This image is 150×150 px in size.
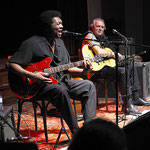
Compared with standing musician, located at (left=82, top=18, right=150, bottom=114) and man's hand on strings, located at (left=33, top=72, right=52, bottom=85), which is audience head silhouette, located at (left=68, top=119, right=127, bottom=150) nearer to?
man's hand on strings, located at (left=33, top=72, right=52, bottom=85)

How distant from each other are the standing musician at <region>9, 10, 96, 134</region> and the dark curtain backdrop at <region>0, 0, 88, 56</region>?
125 inches

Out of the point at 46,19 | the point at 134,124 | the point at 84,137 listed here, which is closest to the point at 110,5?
the point at 46,19

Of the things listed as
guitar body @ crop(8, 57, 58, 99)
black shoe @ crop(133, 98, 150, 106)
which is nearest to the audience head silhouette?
guitar body @ crop(8, 57, 58, 99)

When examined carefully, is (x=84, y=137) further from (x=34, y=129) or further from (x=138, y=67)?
(x=138, y=67)

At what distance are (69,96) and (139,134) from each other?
1.56 metres

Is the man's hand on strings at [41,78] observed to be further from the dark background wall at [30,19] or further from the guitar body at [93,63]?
the dark background wall at [30,19]

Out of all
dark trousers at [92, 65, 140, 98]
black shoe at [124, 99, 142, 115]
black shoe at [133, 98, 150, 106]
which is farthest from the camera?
black shoe at [133, 98, 150, 106]

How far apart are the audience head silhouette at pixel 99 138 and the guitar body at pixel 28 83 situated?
7.15 ft

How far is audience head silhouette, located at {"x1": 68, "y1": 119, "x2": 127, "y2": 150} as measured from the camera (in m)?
1.04

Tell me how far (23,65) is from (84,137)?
2.30 meters

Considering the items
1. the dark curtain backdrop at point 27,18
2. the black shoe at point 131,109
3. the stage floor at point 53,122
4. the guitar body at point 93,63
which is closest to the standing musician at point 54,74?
the stage floor at point 53,122

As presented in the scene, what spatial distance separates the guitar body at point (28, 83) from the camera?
10.6 ft

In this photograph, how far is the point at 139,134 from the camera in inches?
68.7

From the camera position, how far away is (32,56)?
3.33m
